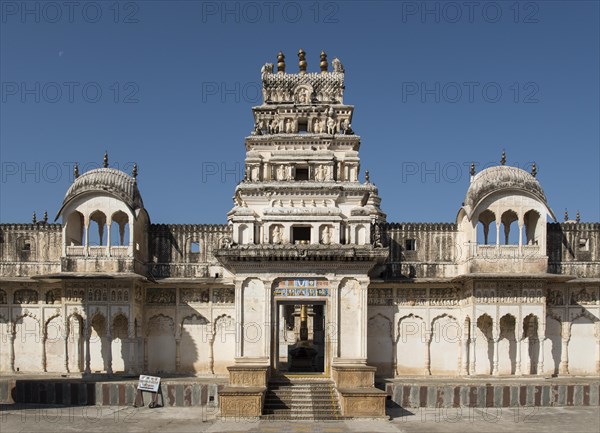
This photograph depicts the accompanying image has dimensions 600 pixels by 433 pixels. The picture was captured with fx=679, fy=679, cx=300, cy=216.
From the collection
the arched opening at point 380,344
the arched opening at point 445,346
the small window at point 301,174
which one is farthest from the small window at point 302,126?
the arched opening at point 445,346

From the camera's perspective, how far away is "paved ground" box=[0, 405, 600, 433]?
806 inches

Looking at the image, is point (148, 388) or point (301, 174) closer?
point (148, 388)

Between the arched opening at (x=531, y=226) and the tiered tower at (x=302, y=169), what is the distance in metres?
6.72

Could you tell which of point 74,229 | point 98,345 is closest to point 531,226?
point 98,345

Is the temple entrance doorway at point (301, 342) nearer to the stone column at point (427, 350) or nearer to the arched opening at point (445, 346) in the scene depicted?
the stone column at point (427, 350)

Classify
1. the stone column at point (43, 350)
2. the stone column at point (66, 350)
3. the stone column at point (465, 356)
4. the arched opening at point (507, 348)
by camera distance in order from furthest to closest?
the stone column at point (43, 350) → the stone column at point (465, 356) → the arched opening at point (507, 348) → the stone column at point (66, 350)

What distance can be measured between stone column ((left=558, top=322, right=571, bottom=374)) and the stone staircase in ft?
36.0

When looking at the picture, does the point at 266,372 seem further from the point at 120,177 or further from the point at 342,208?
the point at 120,177

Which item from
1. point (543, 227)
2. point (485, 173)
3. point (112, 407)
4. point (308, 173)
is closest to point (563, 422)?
point (543, 227)

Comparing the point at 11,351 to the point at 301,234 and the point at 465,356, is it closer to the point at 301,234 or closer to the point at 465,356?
the point at 301,234

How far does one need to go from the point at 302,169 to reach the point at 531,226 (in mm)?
10122

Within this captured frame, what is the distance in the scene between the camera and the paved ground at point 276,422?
20.5 meters

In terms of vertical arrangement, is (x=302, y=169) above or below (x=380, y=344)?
above

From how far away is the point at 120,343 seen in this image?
28922 millimetres
